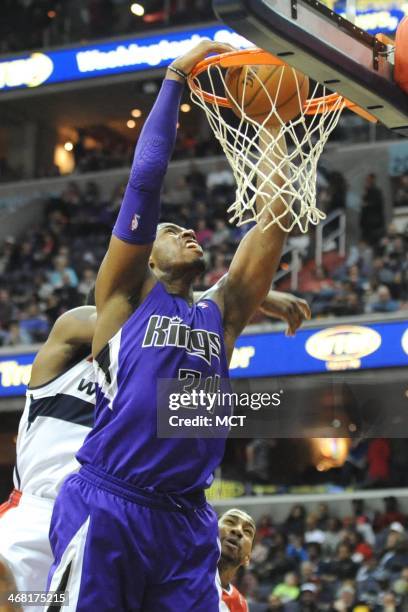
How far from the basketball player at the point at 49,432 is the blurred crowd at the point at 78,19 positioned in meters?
14.6

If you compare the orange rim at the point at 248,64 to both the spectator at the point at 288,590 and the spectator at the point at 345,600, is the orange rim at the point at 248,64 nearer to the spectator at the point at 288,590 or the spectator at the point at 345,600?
the spectator at the point at 345,600

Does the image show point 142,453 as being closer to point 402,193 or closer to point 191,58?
point 191,58

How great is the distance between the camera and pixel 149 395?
3883mm

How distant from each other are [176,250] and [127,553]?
1089mm

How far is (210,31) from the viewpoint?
17766mm

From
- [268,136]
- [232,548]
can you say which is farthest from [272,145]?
[232,548]

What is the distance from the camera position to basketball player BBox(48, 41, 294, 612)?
383cm

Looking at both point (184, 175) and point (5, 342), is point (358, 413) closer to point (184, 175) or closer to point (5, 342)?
point (5, 342)

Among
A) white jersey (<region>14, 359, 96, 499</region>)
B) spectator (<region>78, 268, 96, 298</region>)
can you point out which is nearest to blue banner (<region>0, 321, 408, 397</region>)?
spectator (<region>78, 268, 96, 298</region>)

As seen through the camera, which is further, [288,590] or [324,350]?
[324,350]

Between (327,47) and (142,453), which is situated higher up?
(327,47)

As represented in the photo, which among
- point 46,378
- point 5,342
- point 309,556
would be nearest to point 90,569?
point 46,378

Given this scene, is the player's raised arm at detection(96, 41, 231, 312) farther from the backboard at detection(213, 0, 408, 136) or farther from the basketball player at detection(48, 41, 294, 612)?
the backboard at detection(213, 0, 408, 136)

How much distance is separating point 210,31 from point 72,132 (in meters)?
6.24
